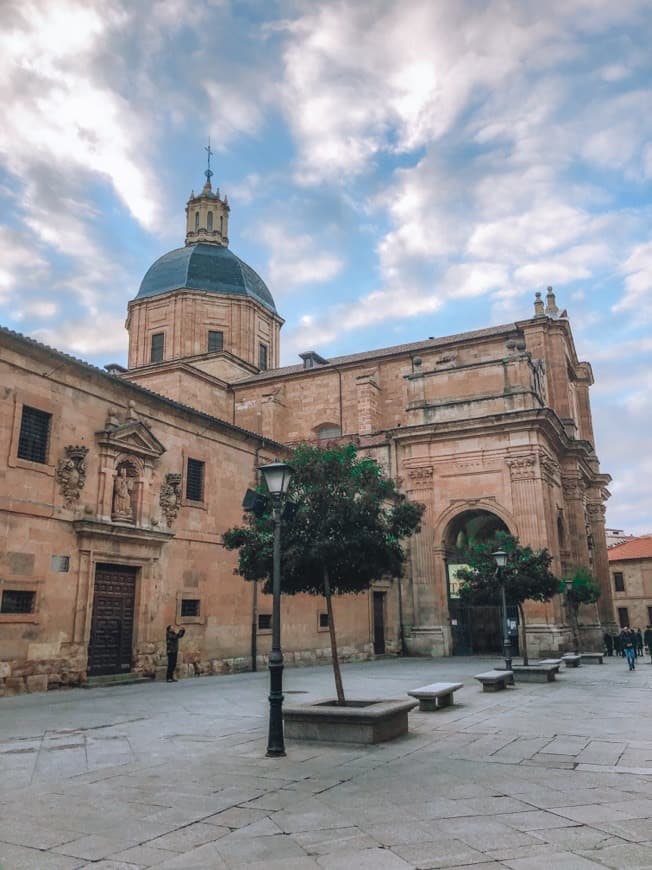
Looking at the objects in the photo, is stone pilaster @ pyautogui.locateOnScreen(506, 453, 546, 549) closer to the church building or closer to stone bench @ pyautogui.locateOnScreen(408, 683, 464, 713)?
the church building

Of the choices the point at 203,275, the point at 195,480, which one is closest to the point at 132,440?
the point at 195,480

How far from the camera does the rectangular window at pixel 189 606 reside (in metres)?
20.1

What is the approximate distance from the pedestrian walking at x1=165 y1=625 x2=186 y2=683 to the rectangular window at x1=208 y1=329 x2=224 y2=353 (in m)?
23.8

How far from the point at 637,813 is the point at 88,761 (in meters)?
5.70

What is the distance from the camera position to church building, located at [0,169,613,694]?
1598 cm

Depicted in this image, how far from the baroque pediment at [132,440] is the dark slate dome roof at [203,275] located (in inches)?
904

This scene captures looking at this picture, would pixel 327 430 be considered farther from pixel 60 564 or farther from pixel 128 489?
pixel 60 564

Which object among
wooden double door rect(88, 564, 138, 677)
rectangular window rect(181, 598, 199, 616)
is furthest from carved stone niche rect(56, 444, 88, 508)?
rectangular window rect(181, 598, 199, 616)

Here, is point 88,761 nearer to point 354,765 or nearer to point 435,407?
point 354,765

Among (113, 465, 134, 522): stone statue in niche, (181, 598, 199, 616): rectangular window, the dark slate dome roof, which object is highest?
the dark slate dome roof

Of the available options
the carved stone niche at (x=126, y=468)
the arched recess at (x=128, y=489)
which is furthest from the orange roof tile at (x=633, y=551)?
the arched recess at (x=128, y=489)

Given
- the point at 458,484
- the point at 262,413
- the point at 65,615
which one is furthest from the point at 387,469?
the point at 65,615

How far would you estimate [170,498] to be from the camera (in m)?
19.8

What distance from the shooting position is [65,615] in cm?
1605
